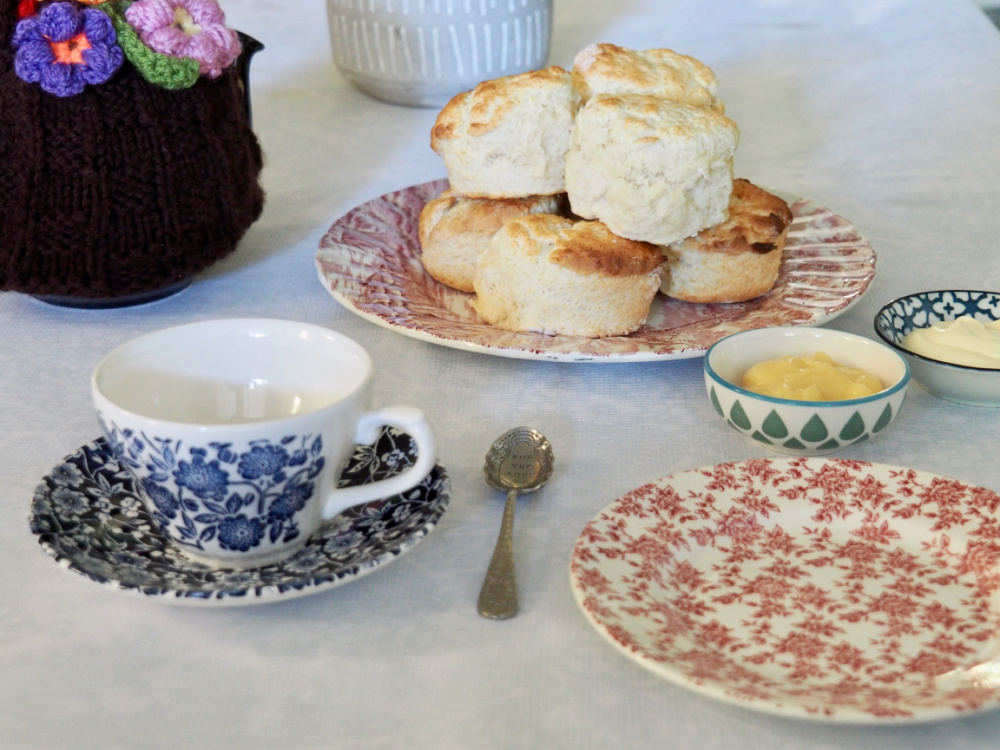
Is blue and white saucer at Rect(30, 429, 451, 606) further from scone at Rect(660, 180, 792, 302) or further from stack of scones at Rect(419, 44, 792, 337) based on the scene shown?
scone at Rect(660, 180, 792, 302)

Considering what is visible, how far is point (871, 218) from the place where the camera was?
1188 millimetres

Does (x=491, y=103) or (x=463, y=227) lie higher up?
(x=491, y=103)

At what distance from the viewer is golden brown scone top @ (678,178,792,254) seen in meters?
0.89

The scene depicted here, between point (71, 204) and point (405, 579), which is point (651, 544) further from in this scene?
point (71, 204)

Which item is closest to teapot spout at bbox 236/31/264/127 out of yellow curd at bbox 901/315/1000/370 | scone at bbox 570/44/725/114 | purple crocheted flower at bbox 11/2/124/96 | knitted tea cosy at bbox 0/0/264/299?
knitted tea cosy at bbox 0/0/264/299

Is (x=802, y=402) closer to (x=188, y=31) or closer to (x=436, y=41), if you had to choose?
(x=188, y=31)

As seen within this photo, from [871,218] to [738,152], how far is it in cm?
28

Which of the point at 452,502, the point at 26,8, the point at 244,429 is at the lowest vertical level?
the point at 452,502

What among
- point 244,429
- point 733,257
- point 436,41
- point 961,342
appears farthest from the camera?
point 436,41

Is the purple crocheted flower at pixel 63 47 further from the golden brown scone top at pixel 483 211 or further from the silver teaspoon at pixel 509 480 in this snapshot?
the silver teaspoon at pixel 509 480

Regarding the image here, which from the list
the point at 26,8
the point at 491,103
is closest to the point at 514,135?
the point at 491,103

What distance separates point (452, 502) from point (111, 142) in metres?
0.42

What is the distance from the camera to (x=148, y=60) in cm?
82

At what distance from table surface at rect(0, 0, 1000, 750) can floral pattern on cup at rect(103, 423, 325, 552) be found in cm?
4
